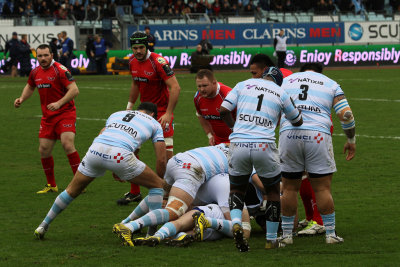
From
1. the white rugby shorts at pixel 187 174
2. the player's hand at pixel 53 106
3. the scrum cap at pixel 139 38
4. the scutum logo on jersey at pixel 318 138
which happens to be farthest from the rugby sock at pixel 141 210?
the scrum cap at pixel 139 38

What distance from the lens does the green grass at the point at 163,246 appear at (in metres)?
8.04

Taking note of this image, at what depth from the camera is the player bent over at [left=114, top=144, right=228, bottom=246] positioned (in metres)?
8.77

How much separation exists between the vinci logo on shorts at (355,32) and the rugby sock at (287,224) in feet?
124

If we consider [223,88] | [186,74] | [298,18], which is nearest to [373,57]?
[298,18]

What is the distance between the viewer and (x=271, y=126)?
329 inches

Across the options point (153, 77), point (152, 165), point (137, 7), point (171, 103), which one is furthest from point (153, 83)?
point (137, 7)

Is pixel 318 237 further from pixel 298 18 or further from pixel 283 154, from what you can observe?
pixel 298 18

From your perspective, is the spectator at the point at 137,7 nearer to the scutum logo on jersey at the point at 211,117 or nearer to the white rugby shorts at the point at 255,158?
the scutum logo on jersey at the point at 211,117

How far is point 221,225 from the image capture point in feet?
29.4

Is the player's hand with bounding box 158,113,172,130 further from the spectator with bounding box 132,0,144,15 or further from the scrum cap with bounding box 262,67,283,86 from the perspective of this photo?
the spectator with bounding box 132,0,144,15

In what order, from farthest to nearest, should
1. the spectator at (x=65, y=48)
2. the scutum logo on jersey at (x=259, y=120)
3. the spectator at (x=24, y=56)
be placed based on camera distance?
the spectator at (x=65, y=48) → the spectator at (x=24, y=56) → the scutum logo on jersey at (x=259, y=120)

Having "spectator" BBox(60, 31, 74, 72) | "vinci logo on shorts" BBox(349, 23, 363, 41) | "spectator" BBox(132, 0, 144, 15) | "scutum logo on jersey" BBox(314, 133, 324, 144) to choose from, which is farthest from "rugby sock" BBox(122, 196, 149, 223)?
"vinci logo on shorts" BBox(349, 23, 363, 41)

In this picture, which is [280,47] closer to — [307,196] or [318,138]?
[307,196]

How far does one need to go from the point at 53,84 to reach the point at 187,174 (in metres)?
4.16
